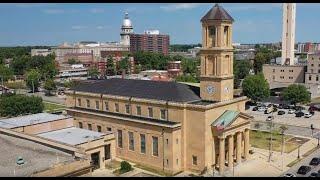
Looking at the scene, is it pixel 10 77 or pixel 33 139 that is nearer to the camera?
pixel 33 139

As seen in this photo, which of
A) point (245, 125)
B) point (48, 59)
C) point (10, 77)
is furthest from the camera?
point (48, 59)

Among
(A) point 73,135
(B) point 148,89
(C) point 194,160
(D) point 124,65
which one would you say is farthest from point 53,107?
(D) point 124,65

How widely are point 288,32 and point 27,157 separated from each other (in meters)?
73.6

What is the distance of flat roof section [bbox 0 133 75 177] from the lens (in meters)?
23.3

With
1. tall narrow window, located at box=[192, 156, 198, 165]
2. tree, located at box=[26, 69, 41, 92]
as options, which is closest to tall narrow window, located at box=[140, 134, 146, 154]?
tall narrow window, located at box=[192, 156, 198, 165]

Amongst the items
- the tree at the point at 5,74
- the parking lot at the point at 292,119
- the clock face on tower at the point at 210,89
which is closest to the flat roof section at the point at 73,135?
the clock face on tower at the point at 210,89

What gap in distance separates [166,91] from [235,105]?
6756 mm

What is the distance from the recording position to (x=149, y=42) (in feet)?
632

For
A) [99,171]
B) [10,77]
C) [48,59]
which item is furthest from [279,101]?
[48,59]

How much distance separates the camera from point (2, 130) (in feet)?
118

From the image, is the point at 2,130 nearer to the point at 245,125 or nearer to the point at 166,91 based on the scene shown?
the point at 166,91

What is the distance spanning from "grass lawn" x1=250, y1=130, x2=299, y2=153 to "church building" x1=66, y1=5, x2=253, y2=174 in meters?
5.24

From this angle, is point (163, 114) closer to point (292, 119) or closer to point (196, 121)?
point (196, 121)

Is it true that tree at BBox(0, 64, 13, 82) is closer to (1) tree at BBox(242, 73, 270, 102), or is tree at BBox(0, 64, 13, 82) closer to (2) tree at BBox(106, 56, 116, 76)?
(2) tree at BBox(106, 56, 116, 76)
